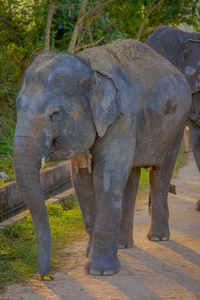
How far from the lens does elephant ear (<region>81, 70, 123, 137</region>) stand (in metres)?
3.95

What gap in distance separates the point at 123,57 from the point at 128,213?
154 centimetres

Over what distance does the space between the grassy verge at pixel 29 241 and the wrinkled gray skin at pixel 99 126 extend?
0.35 m

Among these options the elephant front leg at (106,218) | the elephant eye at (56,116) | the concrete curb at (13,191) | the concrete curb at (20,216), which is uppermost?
the elephant eye at (56,116)

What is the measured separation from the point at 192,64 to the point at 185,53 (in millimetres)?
172

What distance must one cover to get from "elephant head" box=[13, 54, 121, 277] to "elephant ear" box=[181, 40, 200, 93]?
8.30 ft

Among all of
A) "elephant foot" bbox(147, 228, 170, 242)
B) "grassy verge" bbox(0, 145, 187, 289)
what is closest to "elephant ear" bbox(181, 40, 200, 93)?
"elephant foot" bbox(147, 228, 170, 242)

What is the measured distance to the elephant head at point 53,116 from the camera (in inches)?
141

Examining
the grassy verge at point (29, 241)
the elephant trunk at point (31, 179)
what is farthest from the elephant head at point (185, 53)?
the elephant trunk at point (31, 179)

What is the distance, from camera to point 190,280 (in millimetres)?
3949

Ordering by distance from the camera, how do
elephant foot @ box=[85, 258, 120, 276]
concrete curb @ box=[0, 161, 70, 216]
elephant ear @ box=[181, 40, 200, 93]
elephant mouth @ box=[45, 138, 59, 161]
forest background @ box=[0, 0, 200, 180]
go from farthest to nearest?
forest background @ box=[0, 0, 200, 180], concrete curb @ box=[0, 161, 70, 216], elephant ear @ box=[181, 40, 200, 93], elephant foot @ box=[85, 258, 120, 276], elephant mouth @ box=[45, 138, 59, 161]

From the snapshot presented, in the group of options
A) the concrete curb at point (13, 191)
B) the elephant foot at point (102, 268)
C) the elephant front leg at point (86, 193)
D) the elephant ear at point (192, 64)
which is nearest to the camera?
the elephant foot at point (102, 268)

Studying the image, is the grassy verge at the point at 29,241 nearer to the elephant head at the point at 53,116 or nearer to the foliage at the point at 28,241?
the foliage at the point at 28,241

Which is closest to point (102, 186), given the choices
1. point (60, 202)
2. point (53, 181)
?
point (60, 202)

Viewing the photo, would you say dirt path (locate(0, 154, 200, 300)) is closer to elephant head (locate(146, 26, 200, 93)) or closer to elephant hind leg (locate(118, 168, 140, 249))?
elephant hind leg (locate(118, 168, 140, 249))
